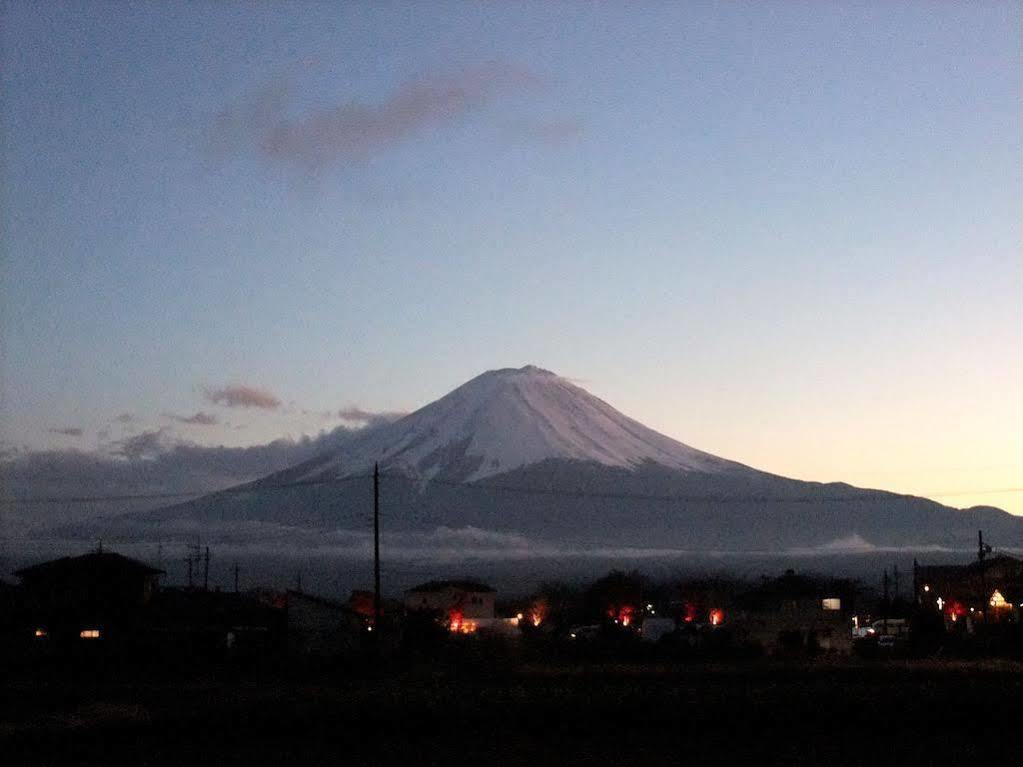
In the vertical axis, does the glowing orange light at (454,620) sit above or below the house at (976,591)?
below

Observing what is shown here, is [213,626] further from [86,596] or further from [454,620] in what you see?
[454,620]

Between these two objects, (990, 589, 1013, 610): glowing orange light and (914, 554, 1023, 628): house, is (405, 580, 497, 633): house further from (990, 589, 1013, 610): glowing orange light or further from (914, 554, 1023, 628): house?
(990, 589, 1013, 610): glowing orange light

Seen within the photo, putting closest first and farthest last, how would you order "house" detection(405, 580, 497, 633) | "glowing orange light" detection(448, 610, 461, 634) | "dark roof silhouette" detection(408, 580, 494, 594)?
1. "glowing orange light" detection(448, 610, 461, 634)
2. "house" detection(405, 580, 497, 633)
3. "dark roof silhouette" detection(408, 580, 494, 594)

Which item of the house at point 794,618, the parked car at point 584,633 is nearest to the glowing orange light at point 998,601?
the house at point 794,618

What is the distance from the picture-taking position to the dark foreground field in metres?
18.3

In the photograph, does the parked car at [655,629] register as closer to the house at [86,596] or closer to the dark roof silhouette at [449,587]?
the house at [86,596]

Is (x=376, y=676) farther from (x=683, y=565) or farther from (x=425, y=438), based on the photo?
(x=425, y=438)

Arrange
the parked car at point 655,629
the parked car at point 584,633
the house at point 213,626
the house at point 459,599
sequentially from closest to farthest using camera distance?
the house at point 213,626
the parked car at point 584,633
the parked car at point 655,629
the house at point 459,599

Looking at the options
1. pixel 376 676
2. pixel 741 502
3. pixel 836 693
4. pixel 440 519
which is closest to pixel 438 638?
pixel 376 676

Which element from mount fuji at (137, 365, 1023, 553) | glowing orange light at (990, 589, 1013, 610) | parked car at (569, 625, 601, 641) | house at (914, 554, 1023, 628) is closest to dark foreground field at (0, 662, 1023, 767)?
parked car at (569, 625, 601, 641)

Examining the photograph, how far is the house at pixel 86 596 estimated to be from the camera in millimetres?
40625

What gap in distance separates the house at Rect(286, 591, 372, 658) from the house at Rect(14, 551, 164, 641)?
449cm

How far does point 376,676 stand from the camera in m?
30.2

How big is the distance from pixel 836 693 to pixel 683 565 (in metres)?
121
